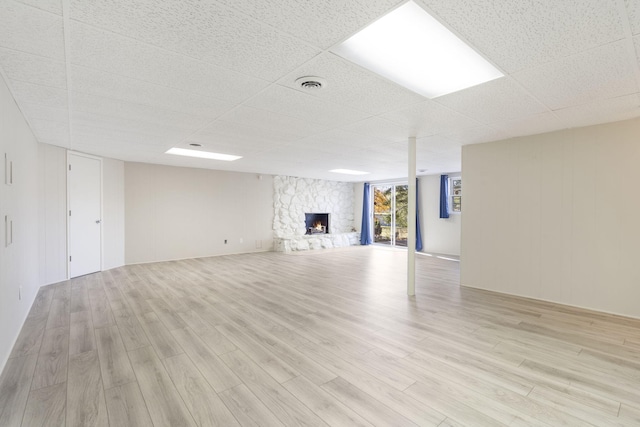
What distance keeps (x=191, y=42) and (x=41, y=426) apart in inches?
92.7

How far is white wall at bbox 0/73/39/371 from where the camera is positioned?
2.25 m

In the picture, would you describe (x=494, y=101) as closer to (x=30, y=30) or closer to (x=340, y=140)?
(x=340, y=140)

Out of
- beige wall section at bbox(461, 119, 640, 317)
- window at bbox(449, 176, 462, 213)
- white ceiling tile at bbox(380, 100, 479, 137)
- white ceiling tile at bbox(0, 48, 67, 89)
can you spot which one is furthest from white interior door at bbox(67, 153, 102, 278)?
window at bbox(449, 176, 462, 213)

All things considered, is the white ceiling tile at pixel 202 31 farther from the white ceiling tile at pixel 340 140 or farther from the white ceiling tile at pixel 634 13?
the white ceiling tile at pixel 340 140

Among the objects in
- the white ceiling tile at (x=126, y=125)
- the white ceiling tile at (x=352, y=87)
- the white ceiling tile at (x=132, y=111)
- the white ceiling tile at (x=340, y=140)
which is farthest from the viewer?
the white ceiling tile at (x=340, y=140)

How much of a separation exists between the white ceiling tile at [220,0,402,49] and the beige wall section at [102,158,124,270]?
573 centimetres

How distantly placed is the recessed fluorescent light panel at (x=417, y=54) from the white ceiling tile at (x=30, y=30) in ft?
5.30

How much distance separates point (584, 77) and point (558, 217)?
2.22 meters

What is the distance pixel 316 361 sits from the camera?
7.55 ft

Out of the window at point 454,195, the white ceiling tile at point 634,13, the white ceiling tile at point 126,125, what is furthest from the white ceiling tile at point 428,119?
the window at point 454,195

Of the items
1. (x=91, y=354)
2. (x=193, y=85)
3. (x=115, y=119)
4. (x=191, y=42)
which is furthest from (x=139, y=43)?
(x=91, y=354)

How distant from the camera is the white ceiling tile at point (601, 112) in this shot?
2.74 metres

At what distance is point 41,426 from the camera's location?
Answer: 5.23 ft

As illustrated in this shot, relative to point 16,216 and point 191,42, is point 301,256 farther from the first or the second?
point 191,42
